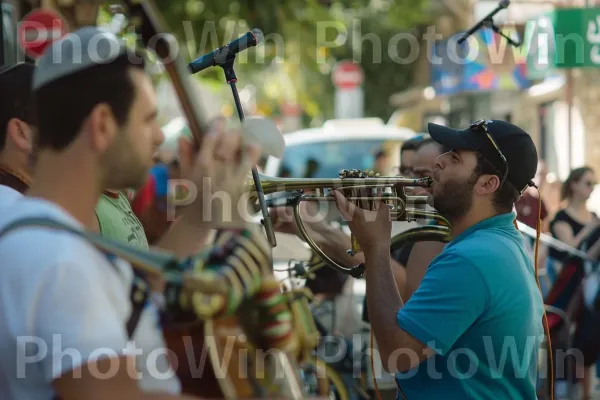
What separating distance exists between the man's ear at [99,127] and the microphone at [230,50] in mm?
1508

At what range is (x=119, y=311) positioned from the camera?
1.92m

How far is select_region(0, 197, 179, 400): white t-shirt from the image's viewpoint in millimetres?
1829

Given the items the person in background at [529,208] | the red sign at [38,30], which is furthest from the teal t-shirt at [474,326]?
the red sign at [38,30]

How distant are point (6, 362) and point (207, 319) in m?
0.37

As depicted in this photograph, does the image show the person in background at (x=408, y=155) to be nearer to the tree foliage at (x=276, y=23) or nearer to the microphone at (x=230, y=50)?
the microphone at (x=230, y=50)

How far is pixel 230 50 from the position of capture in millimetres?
3543

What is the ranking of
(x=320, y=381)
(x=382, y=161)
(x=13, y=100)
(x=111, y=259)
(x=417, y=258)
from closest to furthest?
(x=111, y=259)
(x=320, y=381)
(x=13, y=100)
(x=417, y=258)
(x=382, y=161)

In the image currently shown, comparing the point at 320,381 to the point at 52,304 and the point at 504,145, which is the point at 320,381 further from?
the point at 504,145

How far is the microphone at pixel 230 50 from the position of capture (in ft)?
11.5

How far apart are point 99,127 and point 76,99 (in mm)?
66

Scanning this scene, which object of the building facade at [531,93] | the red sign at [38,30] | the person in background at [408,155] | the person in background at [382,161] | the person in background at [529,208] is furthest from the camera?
the building facade at [531,93]

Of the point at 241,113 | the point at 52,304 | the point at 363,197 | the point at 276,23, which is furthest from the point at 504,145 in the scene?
the point at 276,23

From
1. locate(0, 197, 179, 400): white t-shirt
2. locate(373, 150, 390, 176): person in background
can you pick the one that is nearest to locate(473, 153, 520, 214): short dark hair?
locate(0, 197, 179, 400): white t-shirt

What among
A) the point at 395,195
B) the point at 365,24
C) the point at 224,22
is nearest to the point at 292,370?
the point at 395,195
